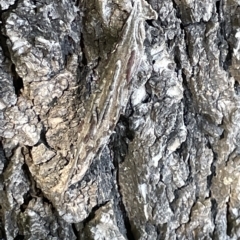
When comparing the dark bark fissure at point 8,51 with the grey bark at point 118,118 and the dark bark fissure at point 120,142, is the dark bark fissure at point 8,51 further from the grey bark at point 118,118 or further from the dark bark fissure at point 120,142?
the dark bark fissure at point 120,142

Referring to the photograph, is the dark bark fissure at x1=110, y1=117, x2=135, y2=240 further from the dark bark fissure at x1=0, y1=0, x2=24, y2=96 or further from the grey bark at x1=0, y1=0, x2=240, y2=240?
the dark bark fissure at x1=0, y1=0, x2=24, y2=96

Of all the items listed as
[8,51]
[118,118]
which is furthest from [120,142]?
[8,51]

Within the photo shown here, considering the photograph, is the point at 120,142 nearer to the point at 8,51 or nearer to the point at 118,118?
the point at 118,118

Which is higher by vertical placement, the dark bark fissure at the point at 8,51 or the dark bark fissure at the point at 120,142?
the dark bark fissure at the point at 8,51

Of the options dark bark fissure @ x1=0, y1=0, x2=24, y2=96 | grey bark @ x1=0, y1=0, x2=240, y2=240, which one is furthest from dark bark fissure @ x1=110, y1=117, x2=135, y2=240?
dark bark fissure @ x1=0, y1=0, x2=24, y2=96

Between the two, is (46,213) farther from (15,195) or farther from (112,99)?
(112,99)

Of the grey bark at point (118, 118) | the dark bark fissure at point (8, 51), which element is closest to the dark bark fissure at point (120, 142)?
the grey bark at point (118, 118)

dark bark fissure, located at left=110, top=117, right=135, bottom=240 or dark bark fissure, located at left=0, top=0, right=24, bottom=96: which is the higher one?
dark bark fissure, located at left=0, top=0, right=24, bottom=96

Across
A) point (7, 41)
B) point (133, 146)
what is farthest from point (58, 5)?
point (133, 146)
